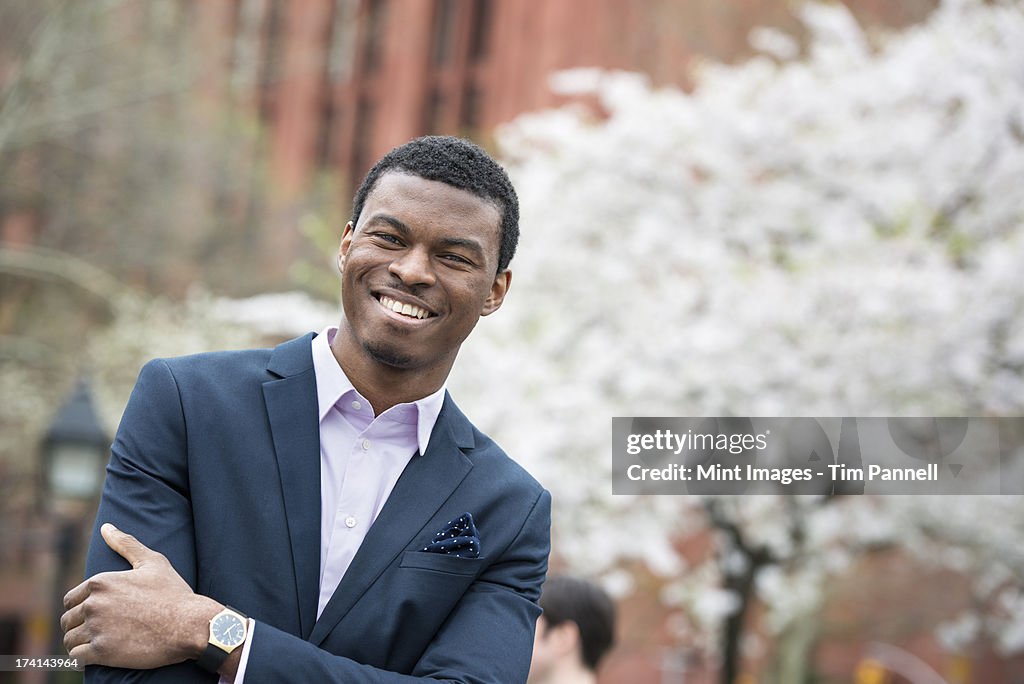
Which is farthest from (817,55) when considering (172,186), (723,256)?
(172,186)

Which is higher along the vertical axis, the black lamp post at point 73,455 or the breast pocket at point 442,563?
the black lamp post at point 73,455

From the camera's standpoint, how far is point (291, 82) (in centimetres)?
4622

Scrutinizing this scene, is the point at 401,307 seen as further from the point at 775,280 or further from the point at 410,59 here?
the point at 410,59

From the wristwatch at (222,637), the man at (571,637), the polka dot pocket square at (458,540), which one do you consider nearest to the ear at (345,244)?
the polka dot pocket square at (458,540)

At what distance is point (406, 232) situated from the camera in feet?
7.73

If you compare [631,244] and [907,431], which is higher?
[631,244]

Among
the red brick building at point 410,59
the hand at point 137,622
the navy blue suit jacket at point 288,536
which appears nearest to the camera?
the hand at point 137,622

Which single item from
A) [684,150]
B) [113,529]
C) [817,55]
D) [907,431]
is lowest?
[113,529]

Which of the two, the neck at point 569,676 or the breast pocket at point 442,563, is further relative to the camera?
the neck at point 569,676

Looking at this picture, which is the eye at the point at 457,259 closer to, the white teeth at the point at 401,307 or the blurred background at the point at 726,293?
the white teeth at the point at 401,307

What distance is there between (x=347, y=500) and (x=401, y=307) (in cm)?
38

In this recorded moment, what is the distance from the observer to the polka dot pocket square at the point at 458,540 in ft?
7.73

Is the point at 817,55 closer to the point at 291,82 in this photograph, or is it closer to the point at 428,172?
the point at 428,172

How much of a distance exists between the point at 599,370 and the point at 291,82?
121 ft
